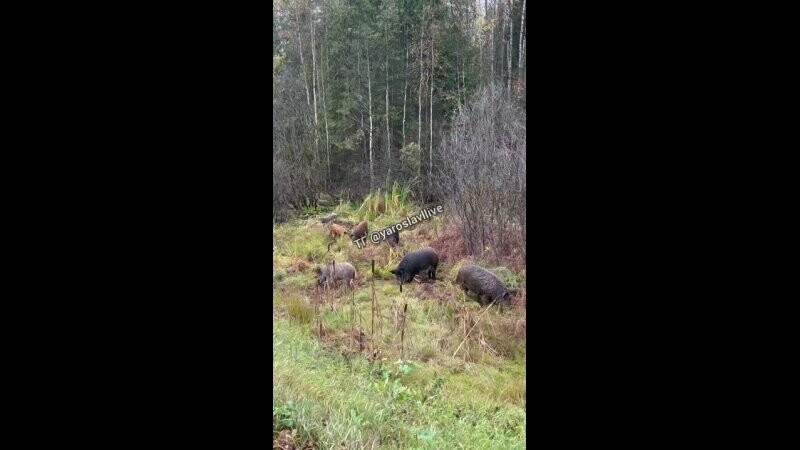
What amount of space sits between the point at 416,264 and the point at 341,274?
0.41 metres

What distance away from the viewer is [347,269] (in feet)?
9.39

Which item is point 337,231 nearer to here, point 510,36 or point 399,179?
point 399,179

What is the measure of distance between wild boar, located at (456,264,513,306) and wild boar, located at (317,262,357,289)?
21.1 inches

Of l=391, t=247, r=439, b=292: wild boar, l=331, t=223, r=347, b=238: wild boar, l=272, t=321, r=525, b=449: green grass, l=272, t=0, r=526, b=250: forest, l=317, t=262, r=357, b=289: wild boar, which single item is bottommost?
l=272, t=321, r=525, b=449: green grass

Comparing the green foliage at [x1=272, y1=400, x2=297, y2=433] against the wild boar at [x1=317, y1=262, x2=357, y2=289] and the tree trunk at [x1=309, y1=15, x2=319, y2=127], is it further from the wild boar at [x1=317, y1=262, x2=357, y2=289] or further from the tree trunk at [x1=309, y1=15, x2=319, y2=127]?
the tree trunk at [x1=309, y1=15, x2=319, y2=127]

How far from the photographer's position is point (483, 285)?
268 centimetres

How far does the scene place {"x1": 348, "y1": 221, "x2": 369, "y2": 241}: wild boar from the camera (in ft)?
9.15

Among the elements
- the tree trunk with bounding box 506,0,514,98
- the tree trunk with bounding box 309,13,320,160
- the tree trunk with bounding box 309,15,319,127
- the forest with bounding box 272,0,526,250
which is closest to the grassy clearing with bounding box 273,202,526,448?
the forest with bounding box 272,0,526,250
